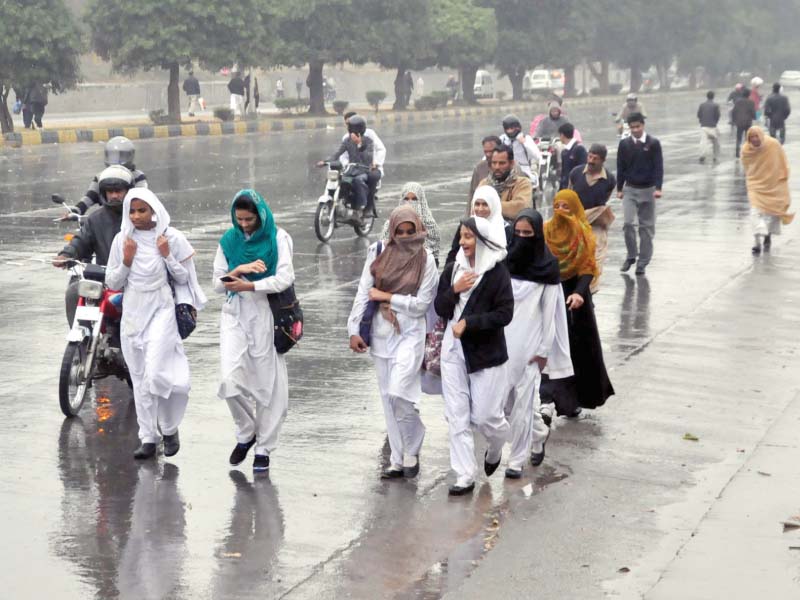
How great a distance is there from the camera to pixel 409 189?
8273mm

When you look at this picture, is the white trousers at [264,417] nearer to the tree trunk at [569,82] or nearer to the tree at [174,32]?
the tree at [174,32]

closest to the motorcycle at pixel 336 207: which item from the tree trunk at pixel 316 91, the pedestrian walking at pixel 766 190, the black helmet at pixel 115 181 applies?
the pedestrian walking at pixel 766 190

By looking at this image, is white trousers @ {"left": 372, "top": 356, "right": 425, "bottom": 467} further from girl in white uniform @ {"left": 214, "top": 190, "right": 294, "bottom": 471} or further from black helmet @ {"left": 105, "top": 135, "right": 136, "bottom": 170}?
black helmet @ {"left": 105, "top": 135, "right": 136, "bottom": 170}

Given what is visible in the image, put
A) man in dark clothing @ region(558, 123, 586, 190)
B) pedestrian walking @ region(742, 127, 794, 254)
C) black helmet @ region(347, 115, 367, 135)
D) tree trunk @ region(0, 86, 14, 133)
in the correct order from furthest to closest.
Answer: tree trunk @ region(0, 86, 14, 133) → black helmet @ region(347, 115, 367, 135) → man in dark clothing @ region(558, 123, 586, 190) → pedestrian walking @ region(742, 127, 794, 254)

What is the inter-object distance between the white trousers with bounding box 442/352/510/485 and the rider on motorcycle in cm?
901

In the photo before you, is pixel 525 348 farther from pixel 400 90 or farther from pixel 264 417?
pixel 400 90

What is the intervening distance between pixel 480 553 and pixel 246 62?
39636 millimetres

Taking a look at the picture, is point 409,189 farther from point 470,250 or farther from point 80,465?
point 80,465

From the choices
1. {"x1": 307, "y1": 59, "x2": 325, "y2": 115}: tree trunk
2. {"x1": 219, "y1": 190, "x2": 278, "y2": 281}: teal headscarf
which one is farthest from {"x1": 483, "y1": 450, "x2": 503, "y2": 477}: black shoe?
{"x1": 307, "y1": 59, "x2": 325, "y2": 115}: tree trunk

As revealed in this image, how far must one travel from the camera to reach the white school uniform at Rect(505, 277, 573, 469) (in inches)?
291

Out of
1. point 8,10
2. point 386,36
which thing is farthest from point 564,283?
point 386,36

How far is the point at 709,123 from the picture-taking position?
98.9 ft

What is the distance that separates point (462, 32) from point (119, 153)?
49650 millimetres

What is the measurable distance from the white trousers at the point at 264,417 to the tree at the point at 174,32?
35.5 metres
